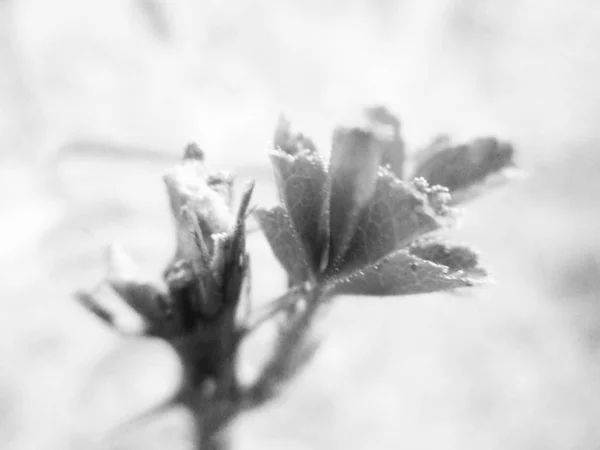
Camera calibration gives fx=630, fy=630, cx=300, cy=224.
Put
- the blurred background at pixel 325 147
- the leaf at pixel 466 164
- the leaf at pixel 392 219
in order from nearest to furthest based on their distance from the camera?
the leaf at pixel 392 219 < the leaf at pixel 466 164 < the blurred background at pixel 325 147

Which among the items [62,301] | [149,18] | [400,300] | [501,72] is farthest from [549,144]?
[62,301]

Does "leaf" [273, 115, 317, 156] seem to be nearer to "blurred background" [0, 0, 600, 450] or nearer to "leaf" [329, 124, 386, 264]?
"leaf" [329, 124, 386, 264]

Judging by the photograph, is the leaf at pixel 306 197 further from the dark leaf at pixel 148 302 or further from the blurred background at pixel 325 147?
the blurred background at pixel 325 147

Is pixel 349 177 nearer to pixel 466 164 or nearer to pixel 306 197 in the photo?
pixel 306 197

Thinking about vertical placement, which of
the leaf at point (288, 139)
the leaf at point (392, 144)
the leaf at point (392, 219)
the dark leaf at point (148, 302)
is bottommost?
the dark leaf at point (148, 302)

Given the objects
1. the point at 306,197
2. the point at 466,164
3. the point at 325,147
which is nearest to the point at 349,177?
the point at 306,197

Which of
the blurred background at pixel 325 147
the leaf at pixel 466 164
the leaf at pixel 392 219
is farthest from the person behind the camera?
the blurred background at pixel 325 147

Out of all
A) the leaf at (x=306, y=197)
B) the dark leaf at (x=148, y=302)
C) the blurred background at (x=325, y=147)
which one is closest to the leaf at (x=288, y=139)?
the leaf at (x=306, y=197)
